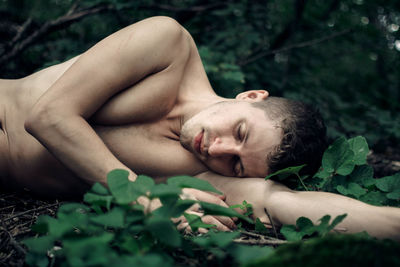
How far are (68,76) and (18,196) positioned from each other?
0.92 m

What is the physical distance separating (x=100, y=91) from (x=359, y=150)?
1443 millimetres

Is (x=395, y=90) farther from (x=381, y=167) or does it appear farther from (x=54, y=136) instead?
(x=54, y=136)

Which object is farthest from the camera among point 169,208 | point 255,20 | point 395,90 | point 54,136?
point 395,90

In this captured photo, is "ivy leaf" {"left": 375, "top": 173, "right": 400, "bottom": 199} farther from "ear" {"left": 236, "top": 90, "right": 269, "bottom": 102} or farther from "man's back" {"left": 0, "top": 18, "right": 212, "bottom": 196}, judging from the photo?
"man's back" {"left": 0, "top": 18, "right": 212, "bottom": 196}

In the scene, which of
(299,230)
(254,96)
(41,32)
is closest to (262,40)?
(254,96)

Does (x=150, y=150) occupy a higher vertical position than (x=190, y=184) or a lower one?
lower

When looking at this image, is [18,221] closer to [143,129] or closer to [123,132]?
[123,132]

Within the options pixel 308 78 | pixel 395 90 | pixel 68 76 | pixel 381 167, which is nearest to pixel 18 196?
pixel 68 76

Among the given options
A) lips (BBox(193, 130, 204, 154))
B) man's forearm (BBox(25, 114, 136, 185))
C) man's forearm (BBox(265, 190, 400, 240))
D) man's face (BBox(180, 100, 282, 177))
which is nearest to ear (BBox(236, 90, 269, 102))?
man's face (BBox(180, 100, 282, 177))

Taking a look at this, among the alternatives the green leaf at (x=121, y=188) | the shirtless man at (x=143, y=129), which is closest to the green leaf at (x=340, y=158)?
the shirtless man at (x=143, y=129)

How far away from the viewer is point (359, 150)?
6.07 ft

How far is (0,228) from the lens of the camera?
1438mm

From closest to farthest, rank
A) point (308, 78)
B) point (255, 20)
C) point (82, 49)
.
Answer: point (82, 49)
point (255, 20)
point (308, 78)

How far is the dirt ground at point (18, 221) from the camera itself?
1.23m
